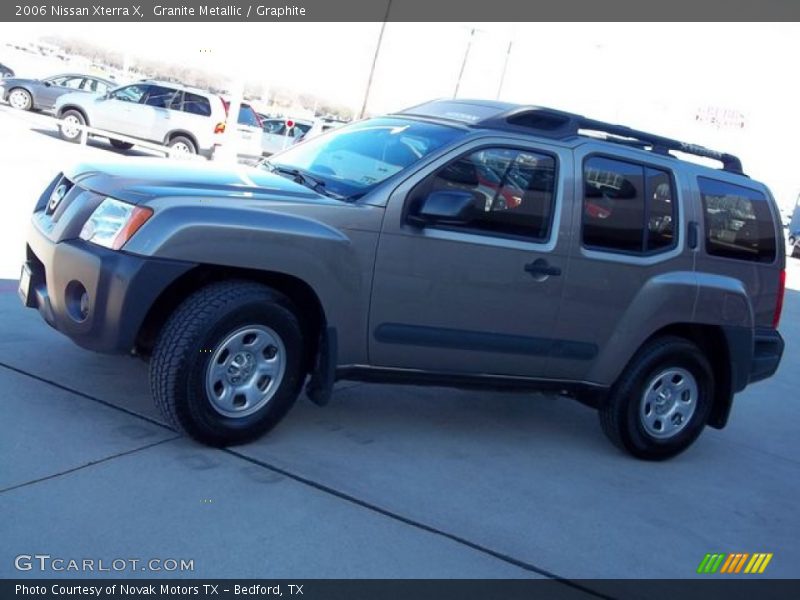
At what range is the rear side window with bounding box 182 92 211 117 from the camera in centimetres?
2197

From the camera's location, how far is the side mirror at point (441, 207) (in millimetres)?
5043

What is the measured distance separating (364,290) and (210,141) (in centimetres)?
1767

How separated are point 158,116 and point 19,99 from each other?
7.20 metres

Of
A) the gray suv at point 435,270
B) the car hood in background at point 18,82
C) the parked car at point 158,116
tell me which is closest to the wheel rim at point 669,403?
the gray suv at point 435,270

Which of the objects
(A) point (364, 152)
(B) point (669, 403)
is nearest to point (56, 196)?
(A) point (364, 152)

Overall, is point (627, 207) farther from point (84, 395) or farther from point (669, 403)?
point (84, 395)

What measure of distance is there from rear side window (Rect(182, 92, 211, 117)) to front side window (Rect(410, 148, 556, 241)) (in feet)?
57.6

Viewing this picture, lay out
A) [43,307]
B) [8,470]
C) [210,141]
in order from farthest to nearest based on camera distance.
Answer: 1. [210,141]
2. [43,307]
3. [8,470]

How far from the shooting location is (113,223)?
463cm

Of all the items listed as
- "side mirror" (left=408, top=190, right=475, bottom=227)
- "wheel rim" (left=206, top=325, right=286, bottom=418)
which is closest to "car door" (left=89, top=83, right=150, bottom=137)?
"side mirror" (left=408, top=190, right=475, bottom=227)

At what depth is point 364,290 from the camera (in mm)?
5070
